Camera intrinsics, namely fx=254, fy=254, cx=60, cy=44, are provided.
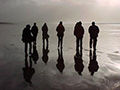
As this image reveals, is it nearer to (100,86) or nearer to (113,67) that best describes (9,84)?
(100,86)

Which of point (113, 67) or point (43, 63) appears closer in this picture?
point (113, 67)

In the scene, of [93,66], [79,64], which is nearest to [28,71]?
[79,64]

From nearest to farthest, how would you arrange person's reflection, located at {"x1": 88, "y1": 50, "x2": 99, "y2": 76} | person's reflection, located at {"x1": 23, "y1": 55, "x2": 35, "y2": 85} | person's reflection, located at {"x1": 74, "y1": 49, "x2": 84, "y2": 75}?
person's reflection, located at {"x1": 23, "y1": 55, "x2": 35, "y2": 85} < person's reflection, located at {"x1": 88, "y1": 50, "x2": 99, "y2": 76} < person's reflection, located at {"x1": 74, "y1": 49, "x2": 84, "y2": 75}

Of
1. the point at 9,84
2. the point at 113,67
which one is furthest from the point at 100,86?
the point at 113,67

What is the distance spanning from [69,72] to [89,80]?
1758 millimetres

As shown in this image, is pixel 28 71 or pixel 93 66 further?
pixel 93 66

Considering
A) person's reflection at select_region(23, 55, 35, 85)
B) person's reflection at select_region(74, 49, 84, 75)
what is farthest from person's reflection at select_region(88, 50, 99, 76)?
person's reflection at select_region(23, 55, 35, 85)

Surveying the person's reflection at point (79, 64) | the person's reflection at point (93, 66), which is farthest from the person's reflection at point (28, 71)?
the person's reflection at point (93, 66)

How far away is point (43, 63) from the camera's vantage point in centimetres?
1454

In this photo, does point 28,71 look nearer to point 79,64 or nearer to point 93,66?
point 79,64

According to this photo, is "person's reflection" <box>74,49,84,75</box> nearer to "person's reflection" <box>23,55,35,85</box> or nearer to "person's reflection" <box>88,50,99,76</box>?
"person's reflection" <box>88,50,99,76</box>

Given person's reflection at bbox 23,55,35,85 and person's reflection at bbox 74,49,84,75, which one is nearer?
person's reflection at bbox 23,55,35,85

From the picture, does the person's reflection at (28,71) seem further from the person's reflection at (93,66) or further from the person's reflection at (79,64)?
the person's reflection at (93,66)

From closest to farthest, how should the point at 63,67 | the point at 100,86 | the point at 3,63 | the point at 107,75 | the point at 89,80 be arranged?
the point at 100,86 → the point at 89,80 → the point at 107,75 → the point at 63,67 → the point at 3,63
